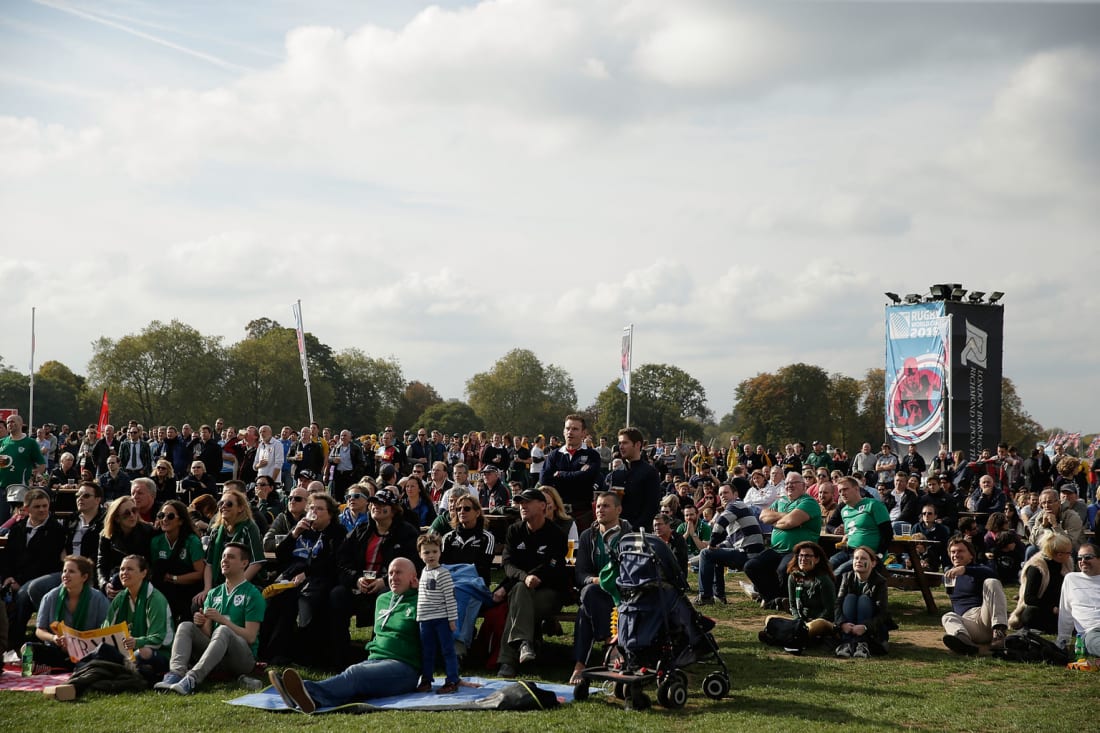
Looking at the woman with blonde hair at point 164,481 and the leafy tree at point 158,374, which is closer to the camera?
the woman with blonde hair at point 164,481

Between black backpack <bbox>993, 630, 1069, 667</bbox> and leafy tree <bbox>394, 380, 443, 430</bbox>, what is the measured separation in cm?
7940

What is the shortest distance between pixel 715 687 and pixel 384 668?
7.68 ft

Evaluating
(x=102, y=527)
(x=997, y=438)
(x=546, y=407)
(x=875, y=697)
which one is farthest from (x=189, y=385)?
(x=875, y=697)

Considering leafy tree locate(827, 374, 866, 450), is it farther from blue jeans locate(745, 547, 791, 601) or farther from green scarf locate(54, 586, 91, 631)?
green scarf locate(54, 586, 91, 631)

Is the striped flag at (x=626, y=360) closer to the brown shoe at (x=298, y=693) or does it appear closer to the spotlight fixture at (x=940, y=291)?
the spotlight fixture at (x=940, y=291)

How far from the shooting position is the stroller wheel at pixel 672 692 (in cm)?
689

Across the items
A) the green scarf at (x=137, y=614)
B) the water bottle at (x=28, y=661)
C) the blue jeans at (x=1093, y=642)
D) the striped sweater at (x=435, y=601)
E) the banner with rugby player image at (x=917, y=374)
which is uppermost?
the banner with rugby player image at (x=917, y=374)

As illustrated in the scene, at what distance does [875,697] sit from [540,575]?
272cm

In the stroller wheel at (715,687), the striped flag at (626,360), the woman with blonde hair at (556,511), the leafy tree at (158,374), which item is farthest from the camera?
the leafy tree at (158,374)

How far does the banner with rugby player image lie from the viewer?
30641 millimetres

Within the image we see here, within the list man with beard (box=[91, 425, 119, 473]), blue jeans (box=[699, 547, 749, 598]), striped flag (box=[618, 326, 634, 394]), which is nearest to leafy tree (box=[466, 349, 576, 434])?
striped flag (box=[618, 326, 634, 394])

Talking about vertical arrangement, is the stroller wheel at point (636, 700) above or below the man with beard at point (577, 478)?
below

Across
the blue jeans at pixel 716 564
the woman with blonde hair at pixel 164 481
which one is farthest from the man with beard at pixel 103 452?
the blue jeans at pixel 716 564

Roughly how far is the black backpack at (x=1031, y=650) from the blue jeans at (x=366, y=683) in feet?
16.4
